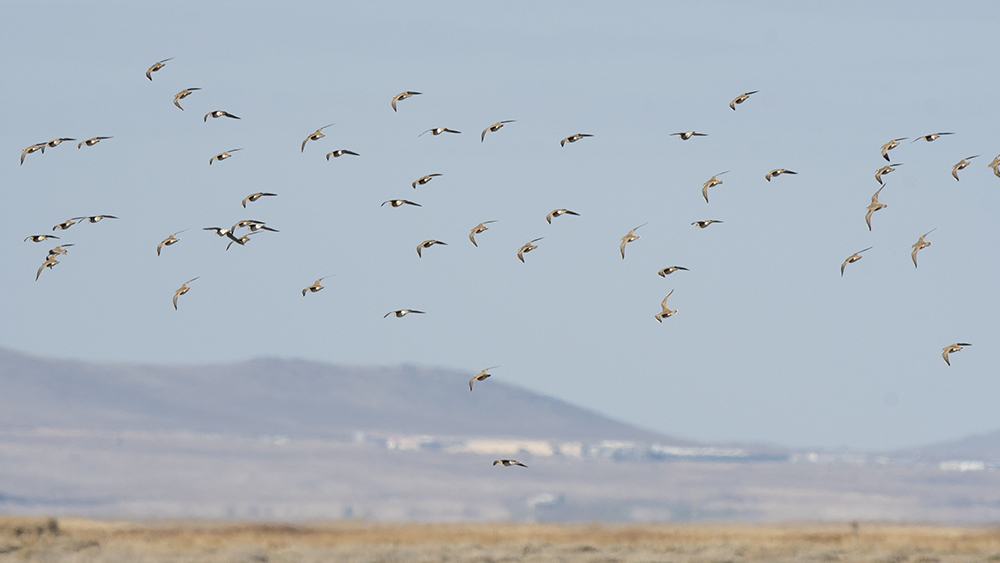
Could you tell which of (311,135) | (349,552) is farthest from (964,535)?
(311,135)

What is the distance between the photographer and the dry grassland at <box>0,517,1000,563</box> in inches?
2496

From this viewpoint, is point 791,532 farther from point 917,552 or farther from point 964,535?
point 917,552

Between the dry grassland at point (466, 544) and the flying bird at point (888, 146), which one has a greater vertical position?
the flying bird at point (888, 146)

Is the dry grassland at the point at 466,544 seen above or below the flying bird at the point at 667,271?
below

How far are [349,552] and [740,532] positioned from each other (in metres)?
27.3

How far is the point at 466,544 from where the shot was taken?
7069cm

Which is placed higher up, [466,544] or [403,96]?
[403,96]

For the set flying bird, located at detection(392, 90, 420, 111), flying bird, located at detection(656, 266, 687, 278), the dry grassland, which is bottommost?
the dry grassland

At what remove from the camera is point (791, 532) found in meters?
85.4

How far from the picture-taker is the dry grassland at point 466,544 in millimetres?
63406

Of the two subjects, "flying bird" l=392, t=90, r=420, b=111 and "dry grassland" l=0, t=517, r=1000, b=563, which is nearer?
"flying bird" l=392, t=90, r=420, b=111

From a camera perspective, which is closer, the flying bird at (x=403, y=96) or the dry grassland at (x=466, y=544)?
the flying bird at (x=403, y=96)

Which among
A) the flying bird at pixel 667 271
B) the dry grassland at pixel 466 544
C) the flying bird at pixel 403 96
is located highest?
the flying bird at pixel 403 96

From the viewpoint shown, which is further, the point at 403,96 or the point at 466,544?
the point at 466,544
